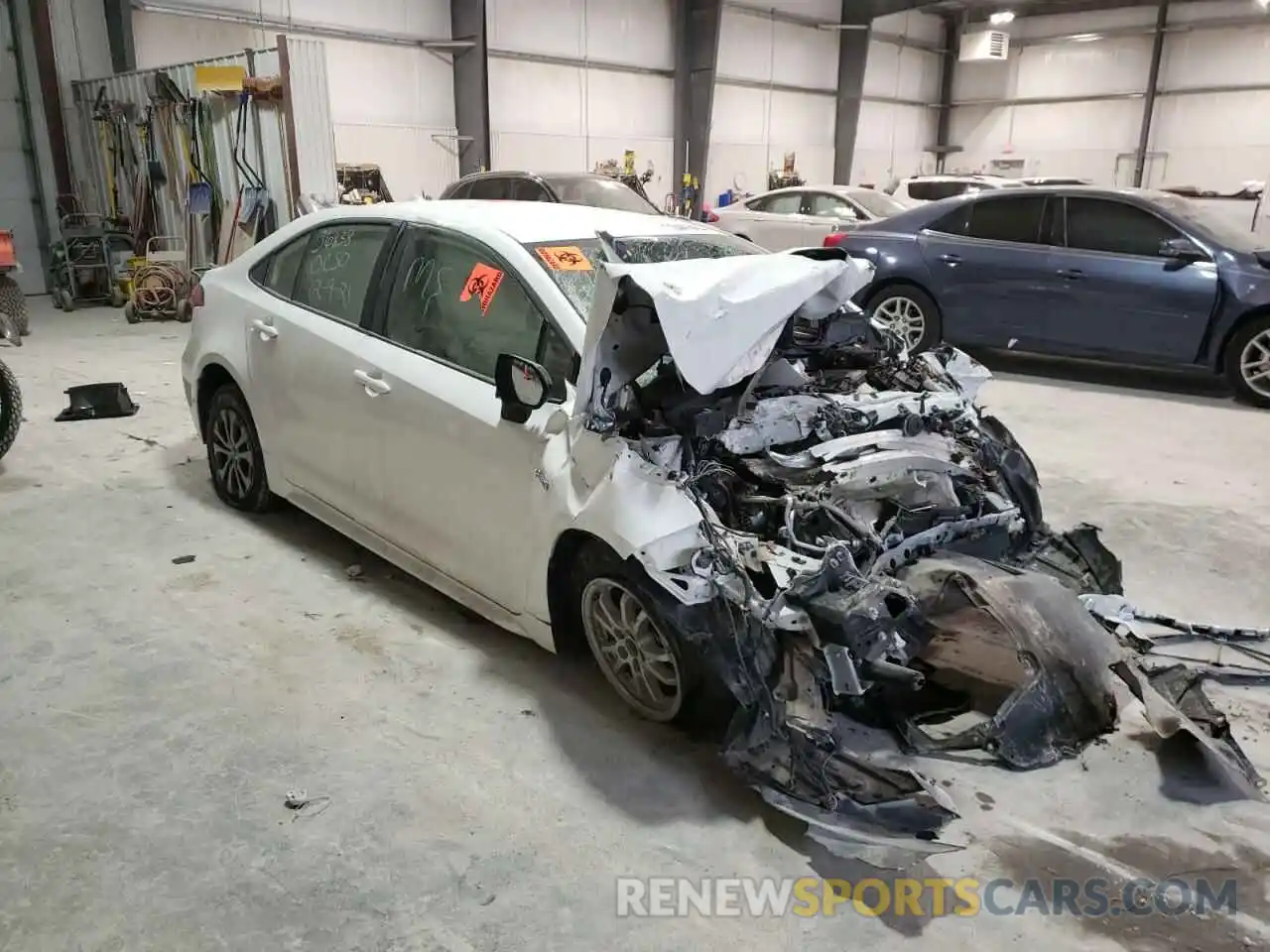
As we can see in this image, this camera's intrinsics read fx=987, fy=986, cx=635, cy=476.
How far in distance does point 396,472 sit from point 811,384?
1487 millimetres

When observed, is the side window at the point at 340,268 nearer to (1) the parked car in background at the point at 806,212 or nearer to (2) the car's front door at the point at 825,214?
(1) the parked car in background at the point at 806,212

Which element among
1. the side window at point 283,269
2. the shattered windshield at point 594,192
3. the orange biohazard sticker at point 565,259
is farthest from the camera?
→ the shattered windshield at point 594,192

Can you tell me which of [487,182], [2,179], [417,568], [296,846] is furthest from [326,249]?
[2,179]

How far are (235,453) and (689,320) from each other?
2.78 metres

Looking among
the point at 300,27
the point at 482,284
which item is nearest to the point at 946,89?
the point at 300,27

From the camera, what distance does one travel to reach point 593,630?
299 centimetres

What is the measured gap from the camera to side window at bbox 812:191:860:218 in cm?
1210

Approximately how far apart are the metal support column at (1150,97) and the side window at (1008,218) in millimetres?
14929

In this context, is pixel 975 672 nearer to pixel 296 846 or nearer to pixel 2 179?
pixel 296 846

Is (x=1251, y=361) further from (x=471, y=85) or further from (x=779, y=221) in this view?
(x=471, y=85)

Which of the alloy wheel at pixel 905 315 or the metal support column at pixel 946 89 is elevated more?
the metal support column at pixel 946 89

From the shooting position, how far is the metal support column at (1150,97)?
1977 centimetres

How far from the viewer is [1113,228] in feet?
24.1

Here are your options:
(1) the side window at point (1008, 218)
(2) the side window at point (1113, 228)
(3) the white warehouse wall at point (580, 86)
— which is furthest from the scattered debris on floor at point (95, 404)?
(3) the white warehouse wall at point (580, 86)
